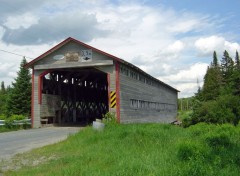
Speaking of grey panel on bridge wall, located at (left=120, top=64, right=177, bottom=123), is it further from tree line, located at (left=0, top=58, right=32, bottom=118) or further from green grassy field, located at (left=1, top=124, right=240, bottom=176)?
tree line, located at (left=0, top=58, right=32, bottom=118)

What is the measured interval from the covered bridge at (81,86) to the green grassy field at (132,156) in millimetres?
9729

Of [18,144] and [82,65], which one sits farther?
[82,65]

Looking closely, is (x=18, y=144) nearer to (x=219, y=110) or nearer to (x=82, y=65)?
(x=82, y=65)

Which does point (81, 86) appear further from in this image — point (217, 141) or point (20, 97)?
point (217, 141)

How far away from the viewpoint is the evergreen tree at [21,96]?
43281 mm

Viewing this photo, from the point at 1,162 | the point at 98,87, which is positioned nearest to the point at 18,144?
the point at 1,162

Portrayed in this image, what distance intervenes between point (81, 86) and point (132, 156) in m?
23.6

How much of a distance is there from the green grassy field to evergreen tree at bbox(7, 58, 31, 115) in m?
32.3

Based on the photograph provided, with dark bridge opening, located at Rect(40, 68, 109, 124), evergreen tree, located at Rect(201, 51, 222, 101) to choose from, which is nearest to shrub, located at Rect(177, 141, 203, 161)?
dark bridge opening, located at Rect(40, 68, 109, 124)

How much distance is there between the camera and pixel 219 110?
3412 centimetres

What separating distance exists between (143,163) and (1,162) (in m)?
4.17

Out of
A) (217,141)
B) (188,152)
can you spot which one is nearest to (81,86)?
(217,141)

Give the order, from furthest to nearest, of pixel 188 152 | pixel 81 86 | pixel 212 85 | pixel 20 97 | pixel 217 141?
pixel 212 85 < pixel 20 97 < pixel 81 86 < pixel 217 141 < pixel 188 152

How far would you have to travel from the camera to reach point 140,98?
28.4 metres
